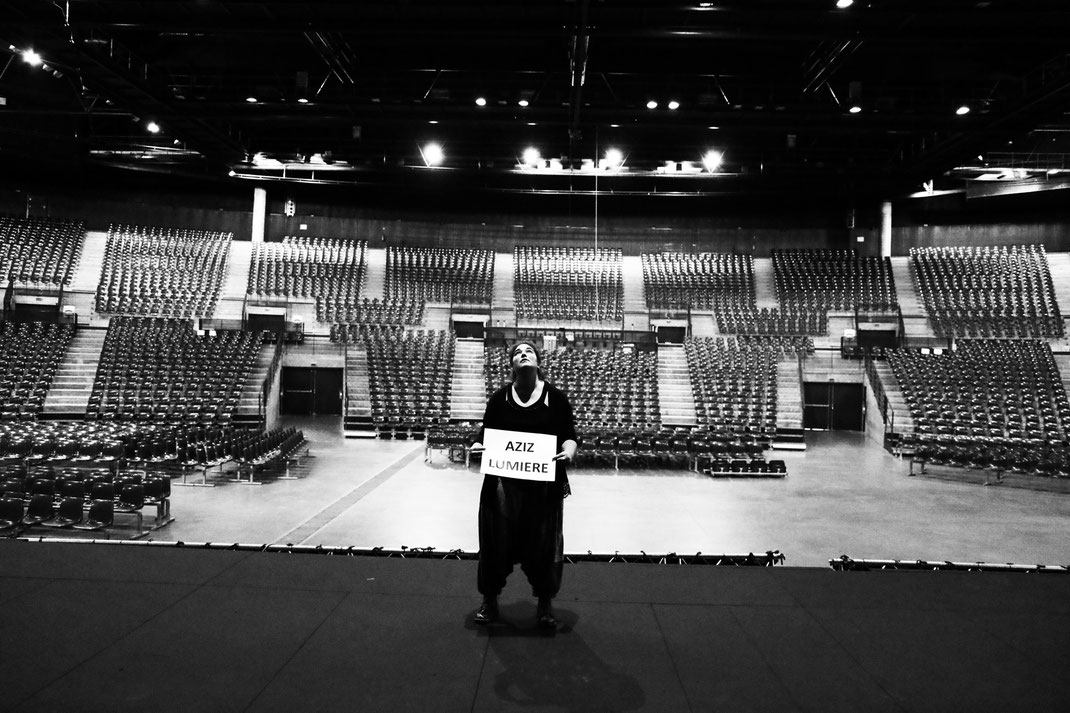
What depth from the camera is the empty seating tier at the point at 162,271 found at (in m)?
21.4

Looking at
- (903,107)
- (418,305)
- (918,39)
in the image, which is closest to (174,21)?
→ (418,305)

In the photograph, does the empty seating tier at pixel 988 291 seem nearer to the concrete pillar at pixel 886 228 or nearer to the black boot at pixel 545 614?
the concrete pillar at pixel 886 228

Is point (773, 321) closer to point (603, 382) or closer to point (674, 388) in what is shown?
point (674, 388)

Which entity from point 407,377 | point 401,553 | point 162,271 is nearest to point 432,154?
point 407,377

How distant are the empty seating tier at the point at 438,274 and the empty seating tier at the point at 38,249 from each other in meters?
10.8

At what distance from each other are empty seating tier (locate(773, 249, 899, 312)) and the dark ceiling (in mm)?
2752

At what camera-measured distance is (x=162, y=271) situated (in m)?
22.8

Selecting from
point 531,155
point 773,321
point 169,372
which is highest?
point 531,155

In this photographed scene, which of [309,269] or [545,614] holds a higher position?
[309,269]

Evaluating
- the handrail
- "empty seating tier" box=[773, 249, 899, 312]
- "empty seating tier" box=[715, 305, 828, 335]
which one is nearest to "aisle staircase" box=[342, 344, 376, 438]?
the handrail

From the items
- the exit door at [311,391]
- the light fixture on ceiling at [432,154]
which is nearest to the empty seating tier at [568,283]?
the light fixture on ceiling at [432,154]

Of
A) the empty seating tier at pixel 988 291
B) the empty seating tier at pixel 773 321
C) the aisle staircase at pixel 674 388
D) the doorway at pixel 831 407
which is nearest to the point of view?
the aisle staircase at pixel 674 388

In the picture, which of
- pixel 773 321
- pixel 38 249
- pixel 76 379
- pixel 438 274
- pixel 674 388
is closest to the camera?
pixel 76 379

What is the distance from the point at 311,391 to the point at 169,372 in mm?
4580
